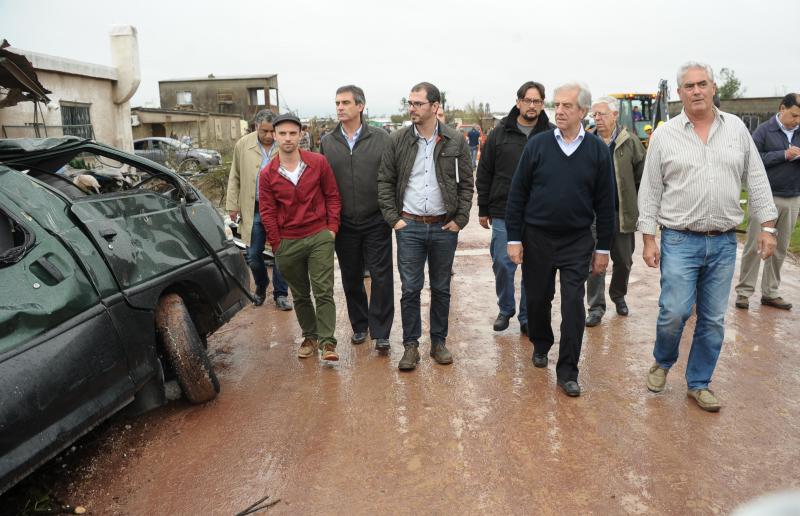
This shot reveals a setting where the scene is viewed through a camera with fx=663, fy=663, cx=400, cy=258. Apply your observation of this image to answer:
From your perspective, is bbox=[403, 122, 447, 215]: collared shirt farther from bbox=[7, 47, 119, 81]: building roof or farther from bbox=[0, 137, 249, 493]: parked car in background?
bbox=[7, 47, 119, 81]: building roof

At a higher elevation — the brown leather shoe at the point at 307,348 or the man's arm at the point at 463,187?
the man's arm at the point at 463,187

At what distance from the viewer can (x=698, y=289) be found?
14.1 feet

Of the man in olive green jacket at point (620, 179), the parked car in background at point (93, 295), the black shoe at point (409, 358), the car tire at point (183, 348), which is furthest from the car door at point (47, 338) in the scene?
the man in olive green jacket at point (620, 179)

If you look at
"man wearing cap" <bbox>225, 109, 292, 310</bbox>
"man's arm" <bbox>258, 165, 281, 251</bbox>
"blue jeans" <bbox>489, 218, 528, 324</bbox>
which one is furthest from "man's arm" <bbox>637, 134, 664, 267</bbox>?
"man wearing cap" <bbox>225, 109, 292, 310</bbox>

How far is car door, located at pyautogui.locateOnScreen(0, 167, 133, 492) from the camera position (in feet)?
9.24

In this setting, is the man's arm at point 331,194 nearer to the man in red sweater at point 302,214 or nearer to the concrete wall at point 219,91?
the man in red sweater at point 302,214

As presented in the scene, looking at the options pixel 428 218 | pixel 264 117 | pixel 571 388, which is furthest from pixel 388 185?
pixel 264 117

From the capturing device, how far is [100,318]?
11.2ft

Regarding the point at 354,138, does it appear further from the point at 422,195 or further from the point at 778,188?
the point at 778,188

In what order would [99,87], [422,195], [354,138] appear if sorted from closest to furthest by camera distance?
[422,195]
[354,138]
[99,87]

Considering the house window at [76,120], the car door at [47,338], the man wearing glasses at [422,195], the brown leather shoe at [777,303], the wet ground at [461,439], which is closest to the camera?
the car door at [47,338]

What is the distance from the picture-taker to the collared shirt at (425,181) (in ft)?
16.2

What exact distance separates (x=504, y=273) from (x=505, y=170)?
892mm

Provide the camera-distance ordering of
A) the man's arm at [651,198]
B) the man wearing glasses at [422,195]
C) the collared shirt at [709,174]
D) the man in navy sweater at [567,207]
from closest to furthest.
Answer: the collared shirt at [709,174]
the man's arm at [651,198]
the man in navy sweater at [567,207]
the man wearing glasses at [422,195]
